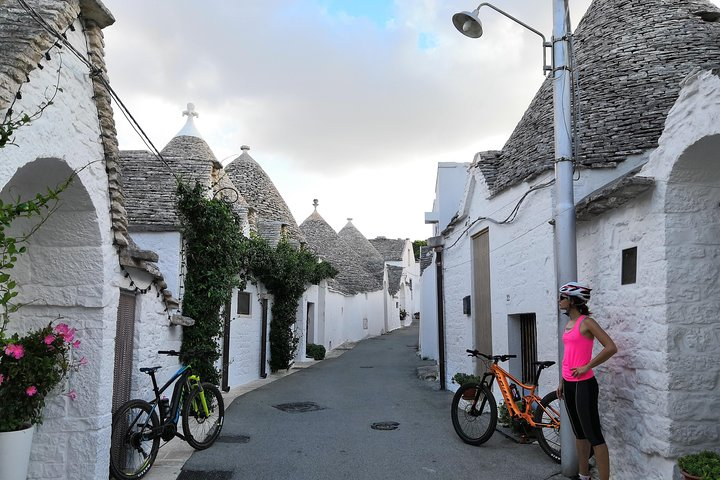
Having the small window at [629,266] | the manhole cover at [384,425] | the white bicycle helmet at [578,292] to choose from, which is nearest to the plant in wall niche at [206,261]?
the manhole cover at [384,425]

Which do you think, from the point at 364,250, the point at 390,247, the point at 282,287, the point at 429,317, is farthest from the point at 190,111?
the point at 390,247

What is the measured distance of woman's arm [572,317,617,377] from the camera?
4.91m

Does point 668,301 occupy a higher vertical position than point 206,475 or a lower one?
higher

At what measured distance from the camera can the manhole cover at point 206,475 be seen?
6098 millimetres

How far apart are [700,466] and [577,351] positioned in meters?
1.29

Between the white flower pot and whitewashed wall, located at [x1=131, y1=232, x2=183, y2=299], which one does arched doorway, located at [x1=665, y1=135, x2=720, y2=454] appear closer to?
the white flower pot

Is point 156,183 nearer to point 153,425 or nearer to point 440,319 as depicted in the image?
point 153,425

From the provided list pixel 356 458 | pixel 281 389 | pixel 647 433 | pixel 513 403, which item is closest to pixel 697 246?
pixel 647 433

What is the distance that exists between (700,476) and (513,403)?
3.23 metres

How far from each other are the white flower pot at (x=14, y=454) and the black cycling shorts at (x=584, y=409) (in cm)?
445

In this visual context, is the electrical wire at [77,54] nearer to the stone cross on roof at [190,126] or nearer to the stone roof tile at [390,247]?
the stone cross on roof at [190,126]

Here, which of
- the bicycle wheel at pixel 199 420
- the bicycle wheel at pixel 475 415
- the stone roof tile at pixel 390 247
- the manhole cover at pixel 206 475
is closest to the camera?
the manhole cover at pixel 206 475

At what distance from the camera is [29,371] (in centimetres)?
439

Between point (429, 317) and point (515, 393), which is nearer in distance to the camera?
point (515, 393)
